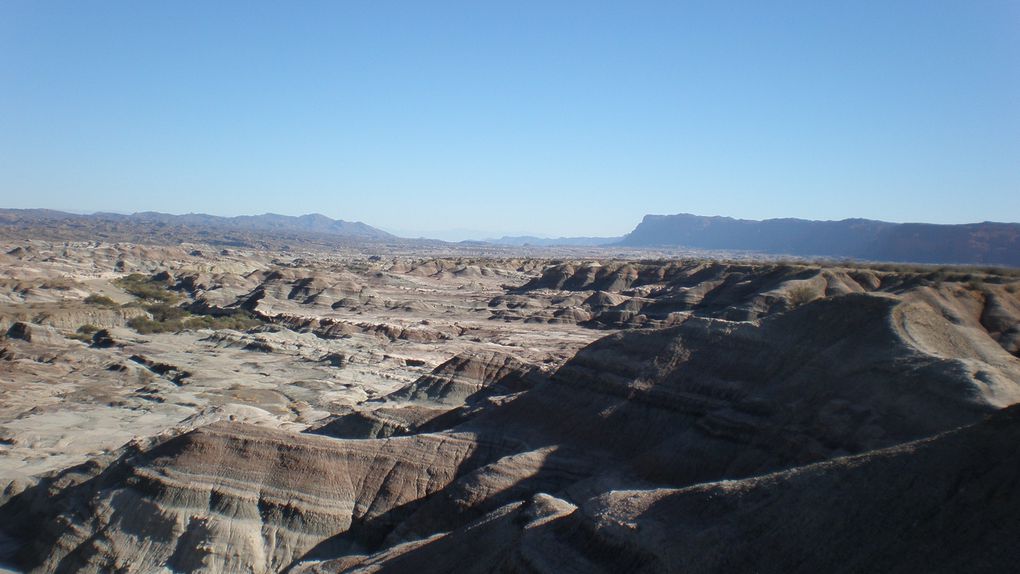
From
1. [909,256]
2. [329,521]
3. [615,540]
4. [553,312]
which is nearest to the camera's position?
[615,540]

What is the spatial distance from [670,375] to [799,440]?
538cm

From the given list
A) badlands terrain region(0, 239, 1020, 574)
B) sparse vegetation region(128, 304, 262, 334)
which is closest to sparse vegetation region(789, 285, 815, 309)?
badlands terrain region(0, 239, 1020, 574)

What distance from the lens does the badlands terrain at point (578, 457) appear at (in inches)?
410

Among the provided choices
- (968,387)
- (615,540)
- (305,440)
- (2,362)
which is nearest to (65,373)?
(2,362)

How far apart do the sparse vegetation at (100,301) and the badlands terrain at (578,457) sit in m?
21.0

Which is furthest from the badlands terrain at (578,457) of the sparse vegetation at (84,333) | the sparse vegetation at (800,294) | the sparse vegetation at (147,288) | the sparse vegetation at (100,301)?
the sparse vegetation at (147,288)

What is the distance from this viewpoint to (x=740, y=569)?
10.2 metres

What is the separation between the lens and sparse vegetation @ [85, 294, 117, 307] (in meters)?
62.2

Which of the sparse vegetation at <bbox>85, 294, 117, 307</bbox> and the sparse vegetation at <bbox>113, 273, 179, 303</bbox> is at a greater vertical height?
the sparse vegetation at <bbox>85, 294, 117, 307</bbox>

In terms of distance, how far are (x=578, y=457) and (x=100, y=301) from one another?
190 feet

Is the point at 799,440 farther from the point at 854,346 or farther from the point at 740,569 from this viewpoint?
the point at 740,569

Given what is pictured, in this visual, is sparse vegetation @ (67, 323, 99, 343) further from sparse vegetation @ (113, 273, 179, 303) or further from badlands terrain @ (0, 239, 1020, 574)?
sparse vegetation @ (113, 273, 179, 303)

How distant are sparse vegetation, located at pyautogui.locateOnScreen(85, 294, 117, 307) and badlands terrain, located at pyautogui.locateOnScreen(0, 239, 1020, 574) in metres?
21.0

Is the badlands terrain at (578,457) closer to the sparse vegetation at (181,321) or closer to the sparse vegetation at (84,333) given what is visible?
the sparse vegetation at (84,333)
